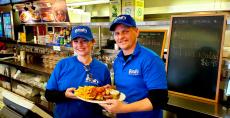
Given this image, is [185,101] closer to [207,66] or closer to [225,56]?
[207,66]

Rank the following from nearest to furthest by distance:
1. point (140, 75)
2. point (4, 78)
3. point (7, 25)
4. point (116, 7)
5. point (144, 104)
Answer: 1. point (144, 104)
2. point (140, 75)
3. point (116, 7)
4. point (4, 78)
5. point (7, 25)

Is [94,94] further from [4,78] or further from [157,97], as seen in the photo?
[4,78]

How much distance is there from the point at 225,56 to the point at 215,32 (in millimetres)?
268

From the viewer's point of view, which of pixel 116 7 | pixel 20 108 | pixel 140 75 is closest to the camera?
pixel 20 108

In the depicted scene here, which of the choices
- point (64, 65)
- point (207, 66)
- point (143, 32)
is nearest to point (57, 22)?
point (143, 32)

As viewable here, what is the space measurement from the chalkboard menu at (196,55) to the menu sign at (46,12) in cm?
185

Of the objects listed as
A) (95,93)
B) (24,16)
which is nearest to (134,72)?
(95,93)

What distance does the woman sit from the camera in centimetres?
191

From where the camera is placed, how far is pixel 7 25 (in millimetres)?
5039

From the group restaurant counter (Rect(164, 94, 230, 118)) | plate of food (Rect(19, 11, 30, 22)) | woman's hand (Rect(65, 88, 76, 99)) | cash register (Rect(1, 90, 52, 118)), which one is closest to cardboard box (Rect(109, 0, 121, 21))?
restaurant counter (Rect(164, 94, 230, 118))

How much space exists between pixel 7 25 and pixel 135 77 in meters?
4.30

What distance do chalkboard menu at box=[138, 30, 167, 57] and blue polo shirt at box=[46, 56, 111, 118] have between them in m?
0.87

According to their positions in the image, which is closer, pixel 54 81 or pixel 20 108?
pixel 20 108

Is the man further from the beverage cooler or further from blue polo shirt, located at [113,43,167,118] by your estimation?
the beverage cooler
